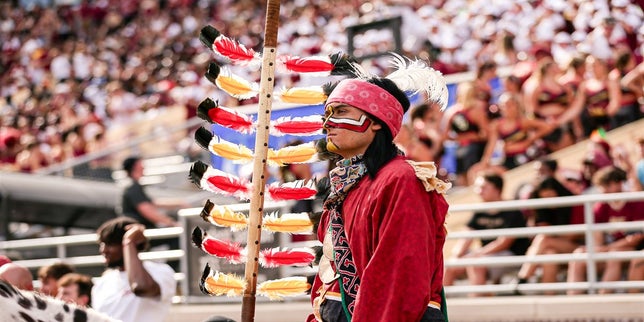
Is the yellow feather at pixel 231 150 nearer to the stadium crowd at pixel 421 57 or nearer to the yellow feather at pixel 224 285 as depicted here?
the yellow feather at pixel 224 285

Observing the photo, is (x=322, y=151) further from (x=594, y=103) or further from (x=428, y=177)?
(x=594, y=103)

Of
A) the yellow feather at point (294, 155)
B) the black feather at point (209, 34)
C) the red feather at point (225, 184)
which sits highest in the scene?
the black feather at point (209, 34)

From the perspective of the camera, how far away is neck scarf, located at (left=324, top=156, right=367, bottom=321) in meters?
4.14

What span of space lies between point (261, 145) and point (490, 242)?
16.2ft

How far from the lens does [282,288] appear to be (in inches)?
191

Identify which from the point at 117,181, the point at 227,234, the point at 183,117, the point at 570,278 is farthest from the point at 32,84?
the point at 570,278

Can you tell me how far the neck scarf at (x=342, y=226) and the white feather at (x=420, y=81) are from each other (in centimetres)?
34

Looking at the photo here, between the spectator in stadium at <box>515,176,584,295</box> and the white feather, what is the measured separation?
4.45 metres

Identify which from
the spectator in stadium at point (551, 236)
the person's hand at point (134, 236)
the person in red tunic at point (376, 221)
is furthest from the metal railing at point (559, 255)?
the person in red tunic at point (376, 221)

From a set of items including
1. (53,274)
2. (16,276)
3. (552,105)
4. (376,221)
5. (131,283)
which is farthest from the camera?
(552,105)

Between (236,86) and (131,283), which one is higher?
(236,86)

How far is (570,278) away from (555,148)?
9.04ft

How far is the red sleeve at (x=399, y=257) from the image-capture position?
3861mm

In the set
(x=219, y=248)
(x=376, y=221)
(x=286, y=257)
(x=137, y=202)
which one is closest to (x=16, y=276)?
(x=219, y=248)
